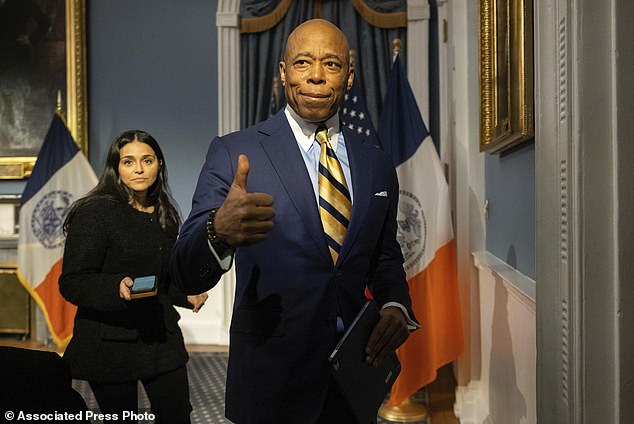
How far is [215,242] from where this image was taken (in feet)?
3.82

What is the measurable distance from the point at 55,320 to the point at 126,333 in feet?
9.45

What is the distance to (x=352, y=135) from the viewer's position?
5.08 ft

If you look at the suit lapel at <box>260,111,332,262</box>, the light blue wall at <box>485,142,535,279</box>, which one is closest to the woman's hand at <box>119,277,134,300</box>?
the suit lapel at <box>260,111,332,262</box>

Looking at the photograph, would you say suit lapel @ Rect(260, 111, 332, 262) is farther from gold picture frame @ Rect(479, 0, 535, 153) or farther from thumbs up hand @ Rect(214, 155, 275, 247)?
gold picture frame @ Rect(479, 0, 535, 153)

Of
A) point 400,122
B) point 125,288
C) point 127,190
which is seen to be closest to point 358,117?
point 400,122

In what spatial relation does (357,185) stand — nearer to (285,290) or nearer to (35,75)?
(285,290)

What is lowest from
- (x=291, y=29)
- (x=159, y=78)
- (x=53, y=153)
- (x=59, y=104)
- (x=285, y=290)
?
(x=285, y=290)

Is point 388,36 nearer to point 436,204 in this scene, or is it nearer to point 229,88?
point 229,88

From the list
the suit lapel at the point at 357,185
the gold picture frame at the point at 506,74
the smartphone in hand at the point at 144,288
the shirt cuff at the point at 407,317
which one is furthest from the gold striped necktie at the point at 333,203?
the gold picture frame at the point at 506,74

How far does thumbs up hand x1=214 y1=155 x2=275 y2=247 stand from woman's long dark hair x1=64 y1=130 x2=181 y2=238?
1.13 metres

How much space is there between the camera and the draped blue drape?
5008 mm

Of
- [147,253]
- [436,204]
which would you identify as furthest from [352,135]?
[436,204]

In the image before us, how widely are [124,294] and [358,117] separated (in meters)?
1.90

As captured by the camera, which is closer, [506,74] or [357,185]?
[357,185]
